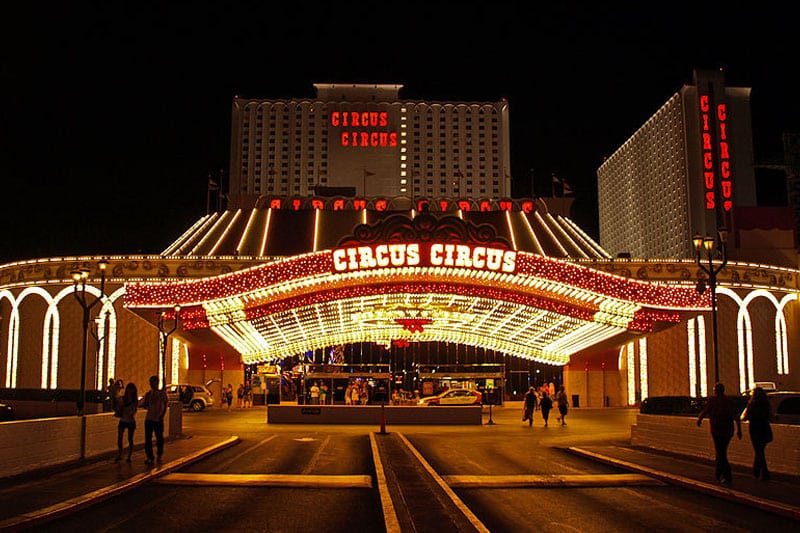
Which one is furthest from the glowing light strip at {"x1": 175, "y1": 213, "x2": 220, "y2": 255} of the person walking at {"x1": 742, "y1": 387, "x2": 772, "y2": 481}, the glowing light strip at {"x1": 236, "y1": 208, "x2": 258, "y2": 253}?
the person walking at {"x1": 742, "y1": 387, "x2": 772, "y2": 481}

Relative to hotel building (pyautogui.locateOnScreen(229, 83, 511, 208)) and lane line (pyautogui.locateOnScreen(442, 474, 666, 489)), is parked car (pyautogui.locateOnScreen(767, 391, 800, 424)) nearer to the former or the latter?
lane line (pyautogui.locateOnScreen(442, 474, 666, 489))

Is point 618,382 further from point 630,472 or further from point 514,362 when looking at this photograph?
point 630,472

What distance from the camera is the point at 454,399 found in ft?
157

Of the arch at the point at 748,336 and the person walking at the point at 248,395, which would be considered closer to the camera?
the arch at the point at 748,336

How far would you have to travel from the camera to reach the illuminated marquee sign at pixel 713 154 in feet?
232

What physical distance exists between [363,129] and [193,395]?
3880 inches

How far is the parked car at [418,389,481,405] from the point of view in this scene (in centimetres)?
4731

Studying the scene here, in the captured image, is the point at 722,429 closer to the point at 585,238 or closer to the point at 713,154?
the point at 585,238

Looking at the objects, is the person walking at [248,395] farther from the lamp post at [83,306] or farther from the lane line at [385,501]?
the lane line at [385,501]

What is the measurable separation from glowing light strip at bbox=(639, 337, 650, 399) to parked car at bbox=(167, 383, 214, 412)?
26299 mm

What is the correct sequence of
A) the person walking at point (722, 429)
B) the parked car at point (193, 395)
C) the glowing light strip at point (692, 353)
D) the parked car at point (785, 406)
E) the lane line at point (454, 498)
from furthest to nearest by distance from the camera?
the glowing light strip at point (692, 353), the parked car at point (193, 395), the parked car at point (785, 406), the person walking at point (722, 429), the lane line at point (454, 498)

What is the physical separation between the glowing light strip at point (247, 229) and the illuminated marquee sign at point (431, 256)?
23.5m

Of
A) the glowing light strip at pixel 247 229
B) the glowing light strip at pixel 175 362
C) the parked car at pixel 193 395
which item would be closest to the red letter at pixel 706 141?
the glowing light strip at pixel 247 229

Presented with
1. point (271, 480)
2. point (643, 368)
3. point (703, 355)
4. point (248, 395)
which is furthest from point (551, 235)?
point (271, 480)
